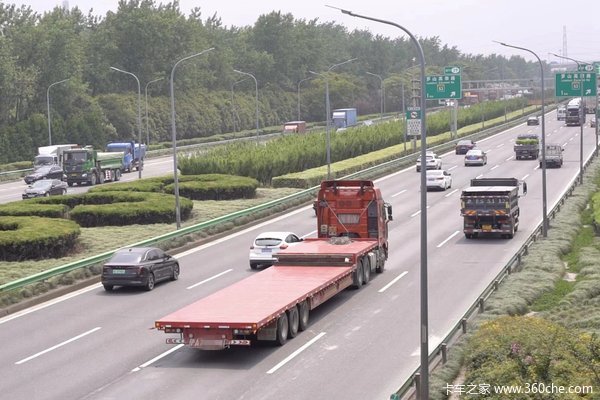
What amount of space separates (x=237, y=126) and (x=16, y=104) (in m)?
39.1

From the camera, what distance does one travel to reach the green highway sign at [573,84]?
72875mm

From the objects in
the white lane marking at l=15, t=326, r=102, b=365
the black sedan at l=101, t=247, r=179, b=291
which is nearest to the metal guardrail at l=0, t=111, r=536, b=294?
the black sedan at l=101, t=247, r=179, b=291

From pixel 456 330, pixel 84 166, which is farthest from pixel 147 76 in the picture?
pixel 456 330

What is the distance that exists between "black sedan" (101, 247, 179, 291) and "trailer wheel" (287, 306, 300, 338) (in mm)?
8794

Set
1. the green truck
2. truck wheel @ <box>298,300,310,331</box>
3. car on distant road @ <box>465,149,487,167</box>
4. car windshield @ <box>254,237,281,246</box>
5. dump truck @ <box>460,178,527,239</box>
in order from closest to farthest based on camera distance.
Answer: truck wheel @ <box>298,300,310,331</box> < car windshield @ <box>254,237,281,246</box> < dump truck @ <box>460,178,527,239</box> < the green truck < car on distant road @ <box>465,149,487,167</box>

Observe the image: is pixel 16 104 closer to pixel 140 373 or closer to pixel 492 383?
pixel 140 373

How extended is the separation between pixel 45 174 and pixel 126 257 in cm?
4246

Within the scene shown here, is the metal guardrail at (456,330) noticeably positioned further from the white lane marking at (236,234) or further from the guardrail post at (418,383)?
the white lane marking at (236,234)

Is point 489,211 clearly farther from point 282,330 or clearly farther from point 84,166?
point 84,166

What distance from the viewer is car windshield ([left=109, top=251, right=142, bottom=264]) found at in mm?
34906

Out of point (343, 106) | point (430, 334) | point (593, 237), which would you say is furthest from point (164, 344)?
point (343, 106)

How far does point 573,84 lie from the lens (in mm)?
73312

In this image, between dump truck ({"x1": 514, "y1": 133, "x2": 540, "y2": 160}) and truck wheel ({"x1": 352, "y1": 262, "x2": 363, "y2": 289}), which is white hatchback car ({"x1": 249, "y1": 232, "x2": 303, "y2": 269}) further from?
dump truck ({"x1": 514, "y1": 133, "x2": 540, "y2": 160})

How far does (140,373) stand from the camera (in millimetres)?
24125
